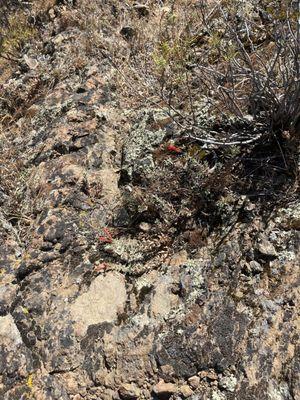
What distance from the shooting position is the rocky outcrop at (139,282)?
3.06 m

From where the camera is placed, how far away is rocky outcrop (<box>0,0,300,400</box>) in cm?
306

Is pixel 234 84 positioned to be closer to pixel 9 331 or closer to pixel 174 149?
pixel 174 149

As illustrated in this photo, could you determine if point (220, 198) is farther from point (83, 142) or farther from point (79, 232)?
point (83, 142)

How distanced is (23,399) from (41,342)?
45 centimetres

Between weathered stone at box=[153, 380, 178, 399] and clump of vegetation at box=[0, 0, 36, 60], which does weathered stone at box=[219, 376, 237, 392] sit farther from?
clump of vegetation at box=[0, 0, 36, 60]

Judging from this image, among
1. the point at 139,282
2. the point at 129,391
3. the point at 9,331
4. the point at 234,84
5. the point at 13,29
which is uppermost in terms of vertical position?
the point at 13,29

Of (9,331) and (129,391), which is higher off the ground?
(9,331)

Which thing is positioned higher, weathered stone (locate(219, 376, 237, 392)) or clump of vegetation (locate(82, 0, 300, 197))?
clump of vegetation (locate(82, 0, 300, 197))

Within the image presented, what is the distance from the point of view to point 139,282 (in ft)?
12.1

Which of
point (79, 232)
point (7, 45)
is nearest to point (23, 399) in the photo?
point (79, 232)

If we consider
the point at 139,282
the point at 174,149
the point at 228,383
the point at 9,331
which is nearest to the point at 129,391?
the point at 228,383

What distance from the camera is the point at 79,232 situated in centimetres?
411

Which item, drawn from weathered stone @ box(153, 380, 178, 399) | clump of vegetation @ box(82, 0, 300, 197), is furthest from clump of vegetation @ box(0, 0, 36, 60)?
weathered stone @ box(153, 380, 178, 399)

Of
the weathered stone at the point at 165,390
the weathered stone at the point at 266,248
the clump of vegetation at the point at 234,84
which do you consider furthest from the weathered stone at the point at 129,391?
the clump of vegetation at the point at 234,84
